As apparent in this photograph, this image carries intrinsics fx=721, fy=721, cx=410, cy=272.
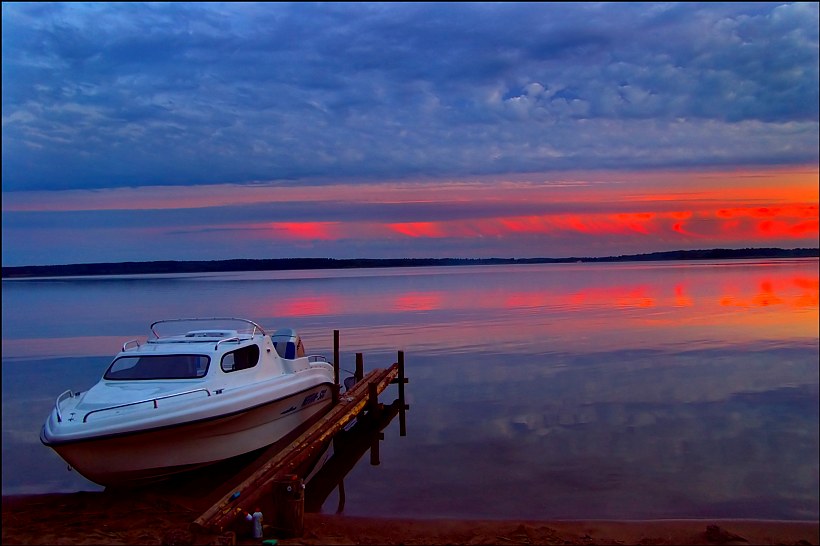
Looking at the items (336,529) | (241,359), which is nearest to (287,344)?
(241,359)

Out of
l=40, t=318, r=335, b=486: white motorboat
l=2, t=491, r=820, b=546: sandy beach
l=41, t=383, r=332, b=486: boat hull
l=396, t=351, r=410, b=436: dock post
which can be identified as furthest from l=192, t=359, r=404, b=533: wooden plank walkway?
l=396, t=351, r=410, b=436: dock post

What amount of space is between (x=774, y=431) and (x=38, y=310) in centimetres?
5171

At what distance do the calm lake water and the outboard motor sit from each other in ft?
9.47

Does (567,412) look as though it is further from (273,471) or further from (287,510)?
(287,510)

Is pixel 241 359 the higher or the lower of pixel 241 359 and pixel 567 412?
the higher

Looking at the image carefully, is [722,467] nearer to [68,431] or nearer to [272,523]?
[272,523]

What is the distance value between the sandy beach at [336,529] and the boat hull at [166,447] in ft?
1.47

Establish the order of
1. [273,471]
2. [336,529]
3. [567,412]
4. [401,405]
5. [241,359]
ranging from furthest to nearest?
[401,405], [567,412], [241,359], [273,471], [336,529]

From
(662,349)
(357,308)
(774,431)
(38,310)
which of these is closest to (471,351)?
(662,349)

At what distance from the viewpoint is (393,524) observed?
411 inches

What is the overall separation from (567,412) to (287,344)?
679 cm

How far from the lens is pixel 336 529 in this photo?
9.79 m

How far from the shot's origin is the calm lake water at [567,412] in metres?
11.7

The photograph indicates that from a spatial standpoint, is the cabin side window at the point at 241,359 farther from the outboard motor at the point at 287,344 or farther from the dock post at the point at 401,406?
the dock post at the point at 401,406
